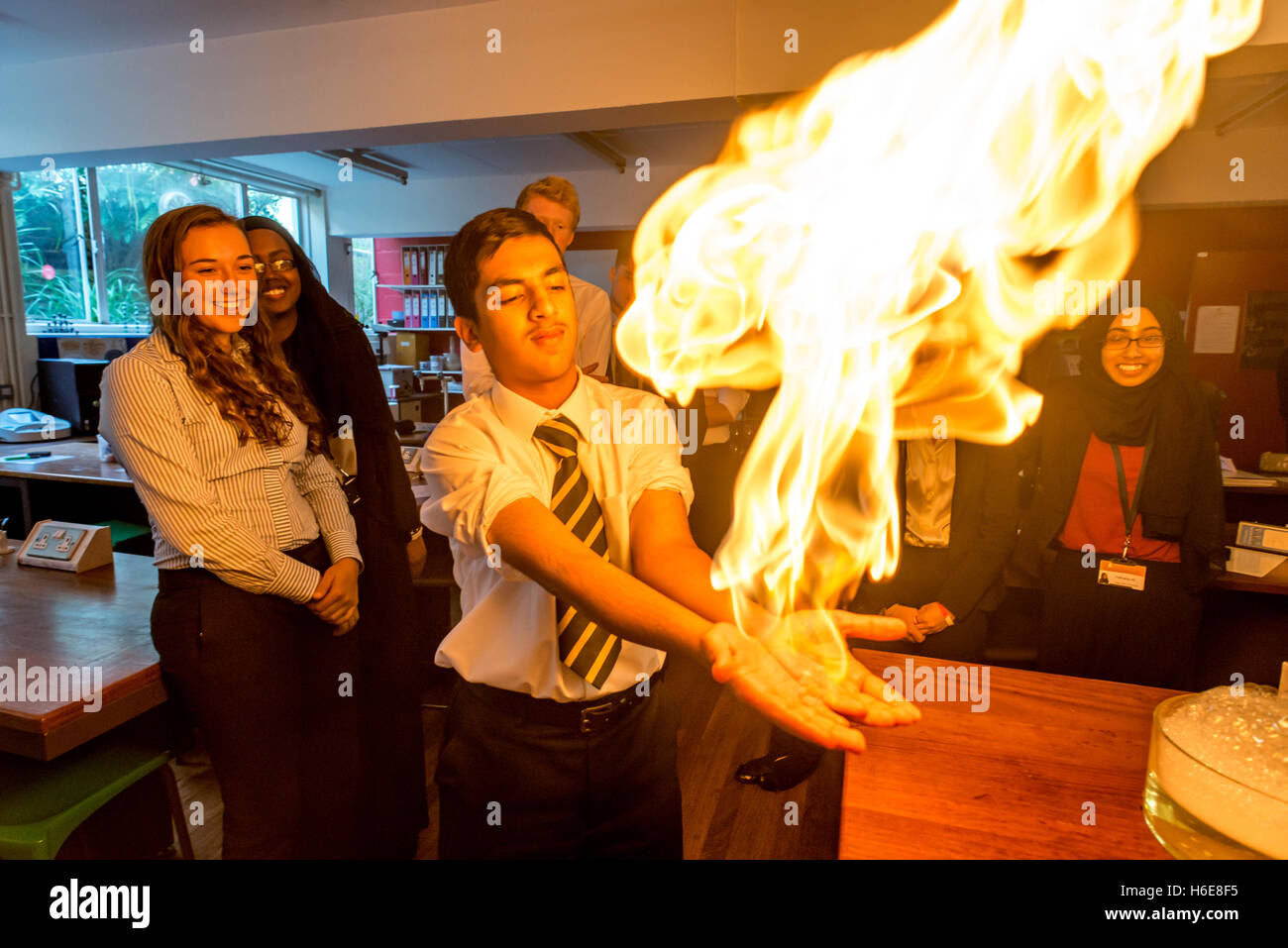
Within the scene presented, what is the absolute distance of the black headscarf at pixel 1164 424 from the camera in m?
2.67

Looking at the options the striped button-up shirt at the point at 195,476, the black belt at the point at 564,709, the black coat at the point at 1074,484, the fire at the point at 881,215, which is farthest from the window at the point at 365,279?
the black belt at the point at 564,709

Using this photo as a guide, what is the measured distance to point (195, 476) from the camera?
185 centimetres

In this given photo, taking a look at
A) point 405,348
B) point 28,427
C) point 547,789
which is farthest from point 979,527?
point 405,348

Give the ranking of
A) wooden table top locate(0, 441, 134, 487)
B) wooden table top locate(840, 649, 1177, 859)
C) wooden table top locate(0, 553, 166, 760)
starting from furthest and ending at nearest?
wooden table top locate(0, 441, 134, 487), wooden table top locate(0, 553, 166, 760), wooden table top locate(840, 649, 1177, 859)

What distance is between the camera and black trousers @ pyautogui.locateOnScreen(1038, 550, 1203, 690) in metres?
2.73

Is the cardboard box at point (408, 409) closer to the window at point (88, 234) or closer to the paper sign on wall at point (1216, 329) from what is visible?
the window at point (88, 234)

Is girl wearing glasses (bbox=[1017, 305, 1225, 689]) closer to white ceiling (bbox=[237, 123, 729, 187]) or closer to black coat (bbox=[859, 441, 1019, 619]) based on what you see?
black coat (bbox=[859, 441, 1019, 619])

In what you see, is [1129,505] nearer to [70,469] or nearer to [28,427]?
[70,469]

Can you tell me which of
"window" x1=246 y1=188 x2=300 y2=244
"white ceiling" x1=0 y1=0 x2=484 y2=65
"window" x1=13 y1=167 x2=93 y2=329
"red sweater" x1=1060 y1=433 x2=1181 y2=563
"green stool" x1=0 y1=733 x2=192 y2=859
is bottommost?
"green stool" x1=0 y1=733 x2=192 y2=859

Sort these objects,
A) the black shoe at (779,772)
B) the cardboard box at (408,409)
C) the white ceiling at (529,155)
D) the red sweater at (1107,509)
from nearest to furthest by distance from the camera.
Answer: the red sweater at (1107,509), the black shoe at (779,772), the white ceiling at (529,155), the cardboard box at (408,409)

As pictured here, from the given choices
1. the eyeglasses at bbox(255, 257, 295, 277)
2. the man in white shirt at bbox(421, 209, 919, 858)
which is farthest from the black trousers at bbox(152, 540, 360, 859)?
the eyeglasses at bbox(255, 257, 295, 277)

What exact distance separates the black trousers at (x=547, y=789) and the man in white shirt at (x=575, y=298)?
1.29 meters

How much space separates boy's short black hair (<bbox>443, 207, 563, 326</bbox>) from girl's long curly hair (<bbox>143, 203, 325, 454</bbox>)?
2.67 ft

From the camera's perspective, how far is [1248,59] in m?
3.76
